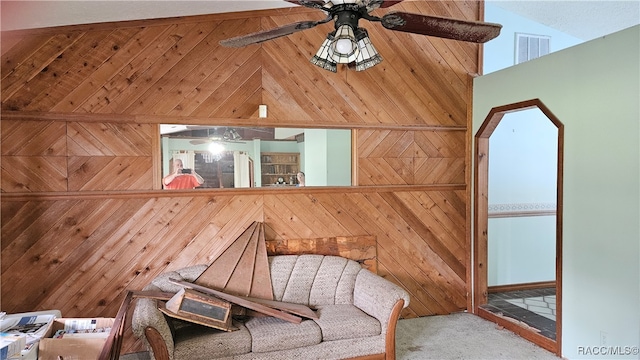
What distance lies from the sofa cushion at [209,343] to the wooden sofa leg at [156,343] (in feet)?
0.34

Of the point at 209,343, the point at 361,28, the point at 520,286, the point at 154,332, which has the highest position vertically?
the point at 361,28

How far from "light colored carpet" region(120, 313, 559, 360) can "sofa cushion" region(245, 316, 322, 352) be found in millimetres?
866

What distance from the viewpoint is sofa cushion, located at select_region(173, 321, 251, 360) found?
2.70 m

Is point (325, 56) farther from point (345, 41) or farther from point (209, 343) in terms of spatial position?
point (209, 343)

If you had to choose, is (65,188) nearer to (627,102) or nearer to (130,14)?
(130,14)

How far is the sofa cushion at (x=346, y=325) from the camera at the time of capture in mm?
3006

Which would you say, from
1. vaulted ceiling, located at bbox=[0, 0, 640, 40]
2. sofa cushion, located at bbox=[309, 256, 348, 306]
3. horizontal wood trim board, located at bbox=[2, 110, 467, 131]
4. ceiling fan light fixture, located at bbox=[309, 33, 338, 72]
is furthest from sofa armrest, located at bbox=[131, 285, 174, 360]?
vaulted ceiling, located at bbox=[0, 0, 640, 40]

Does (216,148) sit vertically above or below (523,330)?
above

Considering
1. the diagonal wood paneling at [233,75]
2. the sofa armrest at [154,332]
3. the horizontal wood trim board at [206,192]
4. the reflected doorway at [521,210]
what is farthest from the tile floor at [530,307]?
the sofa armrest at [154,332]

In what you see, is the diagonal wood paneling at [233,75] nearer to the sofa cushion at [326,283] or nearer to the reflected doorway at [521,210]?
the reflected doorway at [521,210]

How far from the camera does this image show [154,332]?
8.39ft

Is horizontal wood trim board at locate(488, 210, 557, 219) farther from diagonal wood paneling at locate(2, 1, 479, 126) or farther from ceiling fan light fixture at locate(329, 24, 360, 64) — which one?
ceiling fan light fixture at locate(329, 24, 360, 64)

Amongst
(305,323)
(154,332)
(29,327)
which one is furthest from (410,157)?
(29,327)

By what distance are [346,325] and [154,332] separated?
1366 millimetres
